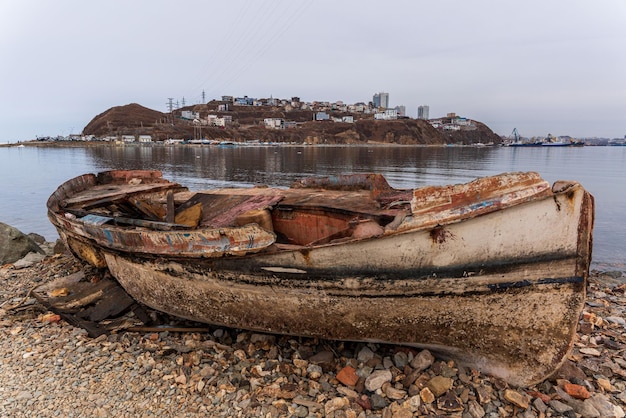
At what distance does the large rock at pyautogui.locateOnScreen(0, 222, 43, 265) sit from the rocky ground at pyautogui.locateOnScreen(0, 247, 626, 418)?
4.29 meters

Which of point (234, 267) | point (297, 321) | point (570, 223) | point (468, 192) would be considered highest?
point (468, 192)

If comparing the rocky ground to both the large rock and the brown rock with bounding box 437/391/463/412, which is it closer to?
the brown rock with bounding box 437/391/463/412

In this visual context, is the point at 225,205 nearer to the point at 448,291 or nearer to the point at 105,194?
the point at 105,194

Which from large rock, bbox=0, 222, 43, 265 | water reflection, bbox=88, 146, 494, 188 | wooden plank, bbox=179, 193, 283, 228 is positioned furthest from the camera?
water reflection, bbox=88, 146, 494, 188

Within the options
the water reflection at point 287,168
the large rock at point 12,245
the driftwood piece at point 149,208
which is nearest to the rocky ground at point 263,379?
the driftwood piece at point 149,208

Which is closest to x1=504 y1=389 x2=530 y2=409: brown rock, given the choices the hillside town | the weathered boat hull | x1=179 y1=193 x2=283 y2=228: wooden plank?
the weathered boat hull

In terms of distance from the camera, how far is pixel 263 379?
13.2 feet

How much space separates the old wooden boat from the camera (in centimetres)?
332

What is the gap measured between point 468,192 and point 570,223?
35.0 inches

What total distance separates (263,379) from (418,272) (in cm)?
201

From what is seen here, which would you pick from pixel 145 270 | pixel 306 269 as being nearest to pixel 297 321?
pixel 306 269

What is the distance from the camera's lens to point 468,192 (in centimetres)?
339

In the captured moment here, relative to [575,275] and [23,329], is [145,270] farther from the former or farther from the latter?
[575,275]

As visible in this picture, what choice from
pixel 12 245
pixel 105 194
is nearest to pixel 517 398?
pixel 105 194
